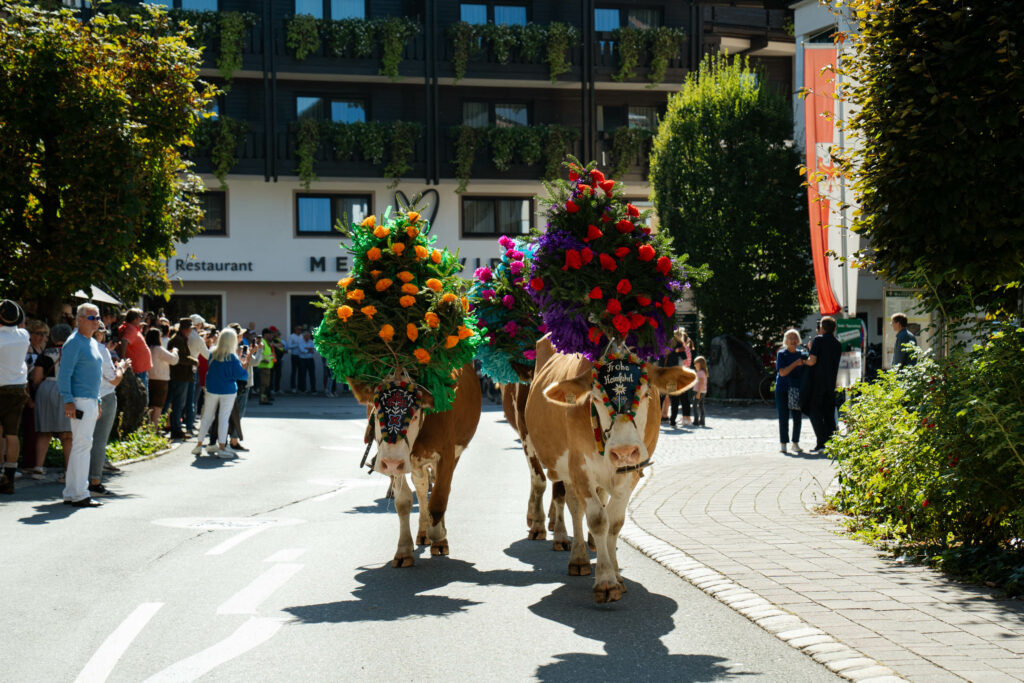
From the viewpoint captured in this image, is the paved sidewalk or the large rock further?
the large rock

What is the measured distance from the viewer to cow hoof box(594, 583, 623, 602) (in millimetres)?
7461

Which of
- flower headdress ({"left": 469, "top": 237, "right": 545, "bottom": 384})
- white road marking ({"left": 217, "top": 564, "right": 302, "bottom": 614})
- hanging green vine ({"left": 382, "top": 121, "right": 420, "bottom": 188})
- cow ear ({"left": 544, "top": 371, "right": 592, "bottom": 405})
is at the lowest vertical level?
white road marking ({"left": 217, "top": 564, "right": 302, "bottom": 614})

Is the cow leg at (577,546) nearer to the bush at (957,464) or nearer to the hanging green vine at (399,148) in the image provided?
the bush at (957,464)

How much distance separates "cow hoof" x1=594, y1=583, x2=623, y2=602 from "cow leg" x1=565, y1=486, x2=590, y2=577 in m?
0.97

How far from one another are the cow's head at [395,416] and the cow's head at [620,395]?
1580 mm

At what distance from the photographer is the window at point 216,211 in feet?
129

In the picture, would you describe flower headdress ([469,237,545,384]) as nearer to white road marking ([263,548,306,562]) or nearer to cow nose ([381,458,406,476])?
cow nose ([381,458,406,476])

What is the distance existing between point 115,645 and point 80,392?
21.6 ft

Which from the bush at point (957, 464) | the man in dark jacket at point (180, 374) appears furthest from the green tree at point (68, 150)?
the bush at point (957, 464)

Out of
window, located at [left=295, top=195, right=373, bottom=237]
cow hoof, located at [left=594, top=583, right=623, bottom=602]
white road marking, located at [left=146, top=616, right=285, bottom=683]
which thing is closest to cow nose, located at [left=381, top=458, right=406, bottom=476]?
white road marking, located at [left=146, top=616, right=285, bottom=683]

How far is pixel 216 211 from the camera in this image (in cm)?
3962

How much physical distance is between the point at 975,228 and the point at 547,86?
110ft

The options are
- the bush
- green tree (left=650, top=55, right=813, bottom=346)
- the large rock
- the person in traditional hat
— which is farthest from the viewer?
green tree (left=650, top=55, right=813, bottom=346)

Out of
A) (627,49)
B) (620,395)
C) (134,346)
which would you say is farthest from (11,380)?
(627,49)
